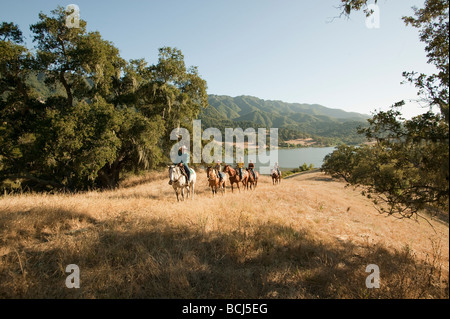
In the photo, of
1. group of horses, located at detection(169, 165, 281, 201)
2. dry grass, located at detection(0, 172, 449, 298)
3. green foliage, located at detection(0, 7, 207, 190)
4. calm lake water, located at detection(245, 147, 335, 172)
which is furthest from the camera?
calm lake water, located at detection(245, 147, 335, 172)

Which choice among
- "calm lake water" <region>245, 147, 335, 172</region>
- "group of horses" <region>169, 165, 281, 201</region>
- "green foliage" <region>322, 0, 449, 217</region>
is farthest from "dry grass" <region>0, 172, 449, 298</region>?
"calm lake water" <region>245, 147, 335, 172</region>

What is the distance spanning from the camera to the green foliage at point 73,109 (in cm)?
1366

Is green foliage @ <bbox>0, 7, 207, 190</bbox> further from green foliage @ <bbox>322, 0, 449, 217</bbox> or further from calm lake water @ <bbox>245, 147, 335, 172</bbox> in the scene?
calm lake water @ <bbox>245, 147, 335, 172</bbox>

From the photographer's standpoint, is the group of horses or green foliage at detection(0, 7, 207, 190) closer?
the group of horses

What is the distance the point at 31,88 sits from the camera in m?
16.5

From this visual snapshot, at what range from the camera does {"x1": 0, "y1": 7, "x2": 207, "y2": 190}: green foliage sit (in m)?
13.7

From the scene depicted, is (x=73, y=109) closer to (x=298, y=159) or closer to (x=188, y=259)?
(x=188, y=259)

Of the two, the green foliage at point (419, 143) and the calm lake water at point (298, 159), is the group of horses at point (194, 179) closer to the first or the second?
the green foliage at point (419, 143)

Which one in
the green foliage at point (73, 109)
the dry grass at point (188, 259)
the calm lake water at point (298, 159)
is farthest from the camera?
the calm lake water at point (298, 159)

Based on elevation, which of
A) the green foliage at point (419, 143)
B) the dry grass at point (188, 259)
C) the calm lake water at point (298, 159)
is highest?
the green foliage at point (419, 143)

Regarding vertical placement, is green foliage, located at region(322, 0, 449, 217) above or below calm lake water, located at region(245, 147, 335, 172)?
above

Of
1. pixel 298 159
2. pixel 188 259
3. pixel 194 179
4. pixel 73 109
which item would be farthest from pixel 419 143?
pixel 298 159

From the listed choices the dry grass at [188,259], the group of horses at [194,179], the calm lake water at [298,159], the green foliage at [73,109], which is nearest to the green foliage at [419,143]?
the dry grass at [188,259]
